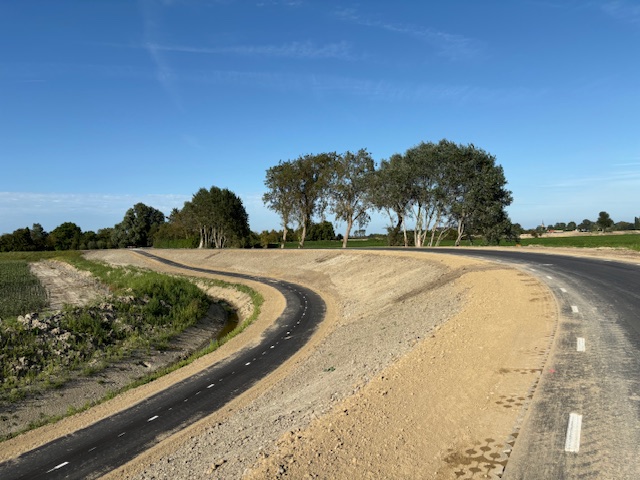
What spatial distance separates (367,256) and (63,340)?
37093 mm

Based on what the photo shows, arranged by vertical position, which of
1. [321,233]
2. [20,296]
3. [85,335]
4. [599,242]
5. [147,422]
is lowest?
[147,422]

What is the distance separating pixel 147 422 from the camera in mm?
15281

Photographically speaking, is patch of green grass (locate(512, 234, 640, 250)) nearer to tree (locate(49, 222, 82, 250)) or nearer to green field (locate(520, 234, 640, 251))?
green field (locate(520, 234, 640, 251))

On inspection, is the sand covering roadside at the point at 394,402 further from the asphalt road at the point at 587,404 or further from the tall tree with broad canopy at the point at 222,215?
the tall tree with broad canopy at the point at 222,215

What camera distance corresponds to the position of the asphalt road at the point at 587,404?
6.80m

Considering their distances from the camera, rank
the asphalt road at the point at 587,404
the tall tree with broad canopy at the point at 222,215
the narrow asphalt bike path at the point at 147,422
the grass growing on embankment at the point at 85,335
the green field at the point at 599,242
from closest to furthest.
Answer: the asphalt road at the point at 587,404 < the narrow asphalt bike path at the point at 147,422 < the grass growing on embankment at the point at 85,335 < the green field at the point at 599,242 < the tall tree with broad canopy at the point at 222,215

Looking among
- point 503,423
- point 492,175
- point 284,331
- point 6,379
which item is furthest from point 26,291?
point 492,175

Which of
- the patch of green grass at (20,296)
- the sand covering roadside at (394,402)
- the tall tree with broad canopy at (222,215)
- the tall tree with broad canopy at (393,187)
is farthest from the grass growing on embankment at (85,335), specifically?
the tall tree with broad canopy at (222,215)

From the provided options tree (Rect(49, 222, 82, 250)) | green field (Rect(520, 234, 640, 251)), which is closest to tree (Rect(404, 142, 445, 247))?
green field (Rect(520, 234, 640, 251))

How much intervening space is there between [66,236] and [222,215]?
108292 millimetres

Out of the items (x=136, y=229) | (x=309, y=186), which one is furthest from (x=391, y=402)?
(x=136, y=229)

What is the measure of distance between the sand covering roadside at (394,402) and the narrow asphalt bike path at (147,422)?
0.95 metres

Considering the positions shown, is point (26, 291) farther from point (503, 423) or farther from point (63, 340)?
point (503, 423)

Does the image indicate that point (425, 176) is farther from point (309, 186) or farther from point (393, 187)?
point (309, 186)
